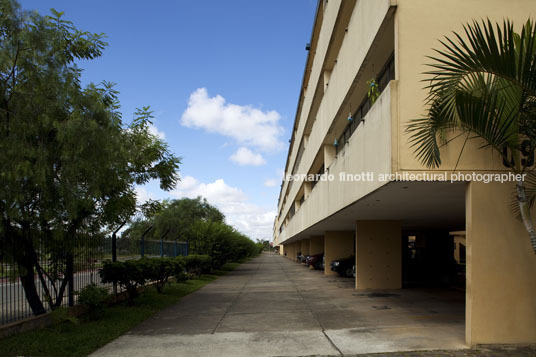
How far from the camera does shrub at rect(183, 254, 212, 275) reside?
2311 centimetres

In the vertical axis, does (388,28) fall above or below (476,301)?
above

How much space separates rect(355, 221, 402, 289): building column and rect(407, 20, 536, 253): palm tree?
31.5 feet

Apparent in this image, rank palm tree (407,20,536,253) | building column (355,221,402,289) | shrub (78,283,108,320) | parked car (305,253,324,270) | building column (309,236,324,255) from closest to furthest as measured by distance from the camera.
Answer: palm tree (407,20,536,253)
shrub (78,283,108,320)
building column (355,221,402,289)
parked car (305,253,324,270)
building column (309,236,324,255)

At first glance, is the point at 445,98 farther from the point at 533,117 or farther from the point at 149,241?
the point at 149,241

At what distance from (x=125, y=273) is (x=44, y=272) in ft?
8.45

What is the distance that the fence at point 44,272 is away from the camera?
8672mm

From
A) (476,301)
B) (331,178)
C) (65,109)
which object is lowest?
(476,301)

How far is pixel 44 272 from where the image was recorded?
1016cm

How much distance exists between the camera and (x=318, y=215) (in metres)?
17.9

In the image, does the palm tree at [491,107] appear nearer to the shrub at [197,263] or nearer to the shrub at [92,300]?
the shrub at [92,300]

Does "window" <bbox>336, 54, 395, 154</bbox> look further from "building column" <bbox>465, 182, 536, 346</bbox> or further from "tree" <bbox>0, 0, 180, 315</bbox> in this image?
"tree" <bbox>0, 0, 180, 315</bbox>

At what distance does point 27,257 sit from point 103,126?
11.4ft

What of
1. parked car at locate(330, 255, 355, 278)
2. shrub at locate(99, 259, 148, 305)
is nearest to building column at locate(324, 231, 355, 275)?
parked car at locate(330, 255, 355, 278)

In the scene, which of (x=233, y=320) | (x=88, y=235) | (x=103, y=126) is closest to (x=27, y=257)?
(x=88, y=235)
